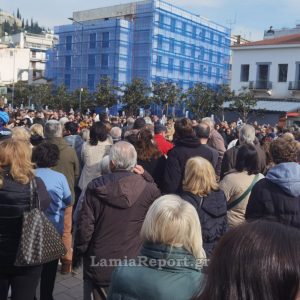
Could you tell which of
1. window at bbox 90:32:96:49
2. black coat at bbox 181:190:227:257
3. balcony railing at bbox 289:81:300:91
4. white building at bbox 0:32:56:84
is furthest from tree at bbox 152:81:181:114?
white building at bbox 0:32:56:84

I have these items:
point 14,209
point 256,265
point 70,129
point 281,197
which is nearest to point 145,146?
point 281,197

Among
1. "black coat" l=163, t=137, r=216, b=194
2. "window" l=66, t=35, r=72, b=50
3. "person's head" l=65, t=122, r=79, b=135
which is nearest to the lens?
"black coat" l=163, t=137, r=216, b=194

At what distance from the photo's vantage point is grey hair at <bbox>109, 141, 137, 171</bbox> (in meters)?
3.56

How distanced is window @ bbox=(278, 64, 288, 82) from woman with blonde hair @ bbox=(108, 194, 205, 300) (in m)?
39.1

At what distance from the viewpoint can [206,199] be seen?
3.56m

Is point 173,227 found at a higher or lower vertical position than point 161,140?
lower

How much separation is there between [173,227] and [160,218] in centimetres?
8

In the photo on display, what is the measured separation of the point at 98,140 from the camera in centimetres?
621

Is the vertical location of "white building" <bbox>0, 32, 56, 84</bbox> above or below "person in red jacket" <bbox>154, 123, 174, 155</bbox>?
above

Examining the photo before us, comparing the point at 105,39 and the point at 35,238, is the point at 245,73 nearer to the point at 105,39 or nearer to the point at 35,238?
the point at 105,39

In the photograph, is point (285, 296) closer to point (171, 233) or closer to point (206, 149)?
point (171, 233)

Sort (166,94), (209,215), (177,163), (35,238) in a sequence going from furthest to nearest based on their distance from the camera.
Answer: (166,94)
(177,163)
(209,215)
(35,238)

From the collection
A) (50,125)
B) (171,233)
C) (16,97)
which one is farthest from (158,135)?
(16,97)

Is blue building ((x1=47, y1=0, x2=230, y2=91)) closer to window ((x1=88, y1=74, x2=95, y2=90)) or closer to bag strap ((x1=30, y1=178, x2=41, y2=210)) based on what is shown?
window ((x1=88, y1=74, x2=95, y2=90))
